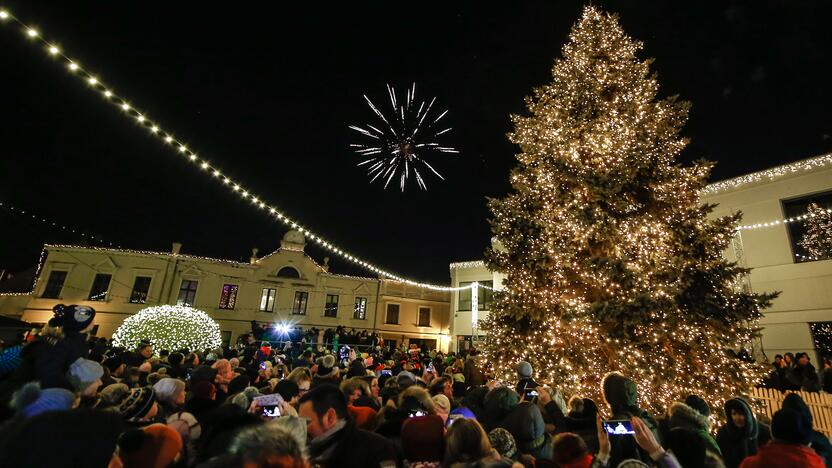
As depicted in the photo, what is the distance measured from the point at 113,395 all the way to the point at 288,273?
29856 mm

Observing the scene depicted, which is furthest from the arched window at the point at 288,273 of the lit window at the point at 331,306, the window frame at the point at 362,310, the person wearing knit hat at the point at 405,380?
the person wearing knit hat at the point at 405,380

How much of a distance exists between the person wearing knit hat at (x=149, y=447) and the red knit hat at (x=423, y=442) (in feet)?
5.30

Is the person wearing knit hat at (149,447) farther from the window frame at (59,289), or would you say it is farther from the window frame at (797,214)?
the window frame at (59,289)

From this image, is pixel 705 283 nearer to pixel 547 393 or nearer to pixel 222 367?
pixel 547 393

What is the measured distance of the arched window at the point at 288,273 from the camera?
32.2m

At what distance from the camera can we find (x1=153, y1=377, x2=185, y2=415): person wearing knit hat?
12.8 ft

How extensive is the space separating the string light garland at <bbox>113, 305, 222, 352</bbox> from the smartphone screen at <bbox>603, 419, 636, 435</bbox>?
593 inches

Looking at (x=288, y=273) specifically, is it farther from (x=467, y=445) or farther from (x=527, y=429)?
(x=467, y=445)

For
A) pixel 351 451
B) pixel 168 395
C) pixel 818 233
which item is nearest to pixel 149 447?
pixel 351 451

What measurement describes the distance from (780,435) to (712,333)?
6.11 m

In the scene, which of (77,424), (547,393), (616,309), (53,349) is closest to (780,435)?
(547,393)

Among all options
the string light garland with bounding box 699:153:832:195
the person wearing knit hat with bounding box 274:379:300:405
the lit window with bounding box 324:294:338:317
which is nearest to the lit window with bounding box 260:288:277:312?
the lit window with bounding box 324:294:338:317

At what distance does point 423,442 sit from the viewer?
9.39ft

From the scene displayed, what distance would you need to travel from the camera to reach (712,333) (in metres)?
7.67
